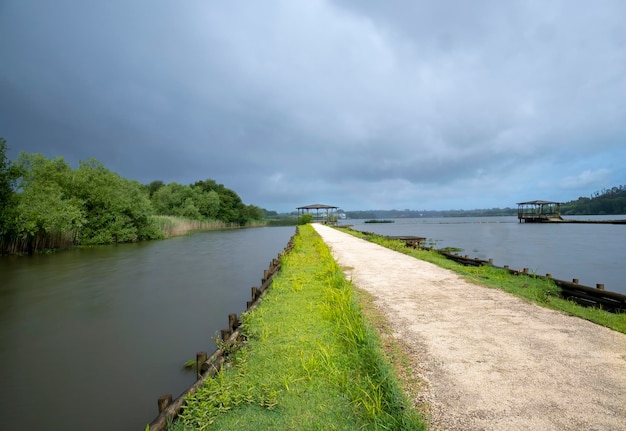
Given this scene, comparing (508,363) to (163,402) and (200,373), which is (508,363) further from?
(163,402)

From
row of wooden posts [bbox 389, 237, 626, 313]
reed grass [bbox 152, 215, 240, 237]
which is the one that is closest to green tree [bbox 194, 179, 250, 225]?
reed grass [bbox 152, 215, 240, 237]

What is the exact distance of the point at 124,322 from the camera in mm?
7891

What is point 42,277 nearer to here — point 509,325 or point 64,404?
point 64,404

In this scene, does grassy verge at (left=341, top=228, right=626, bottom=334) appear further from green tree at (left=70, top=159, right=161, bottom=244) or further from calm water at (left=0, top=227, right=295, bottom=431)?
green tree at (left=70, top=159, right=161, bottom=244)

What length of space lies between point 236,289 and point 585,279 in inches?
549

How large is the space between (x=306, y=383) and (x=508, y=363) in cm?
220

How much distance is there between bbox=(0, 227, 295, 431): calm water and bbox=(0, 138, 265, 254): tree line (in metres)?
5.13

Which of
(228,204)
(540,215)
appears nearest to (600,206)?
(540,215)

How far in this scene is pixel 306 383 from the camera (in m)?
3.35

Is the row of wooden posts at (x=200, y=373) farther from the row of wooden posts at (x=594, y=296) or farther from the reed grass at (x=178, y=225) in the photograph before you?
the reed grass at (x=178, y=225)

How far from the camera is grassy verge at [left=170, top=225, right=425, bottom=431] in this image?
9.07 feet

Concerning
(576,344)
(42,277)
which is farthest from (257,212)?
(576,344)

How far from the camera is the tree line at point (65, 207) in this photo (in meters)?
17.9

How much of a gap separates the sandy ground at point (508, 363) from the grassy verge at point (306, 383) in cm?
41
